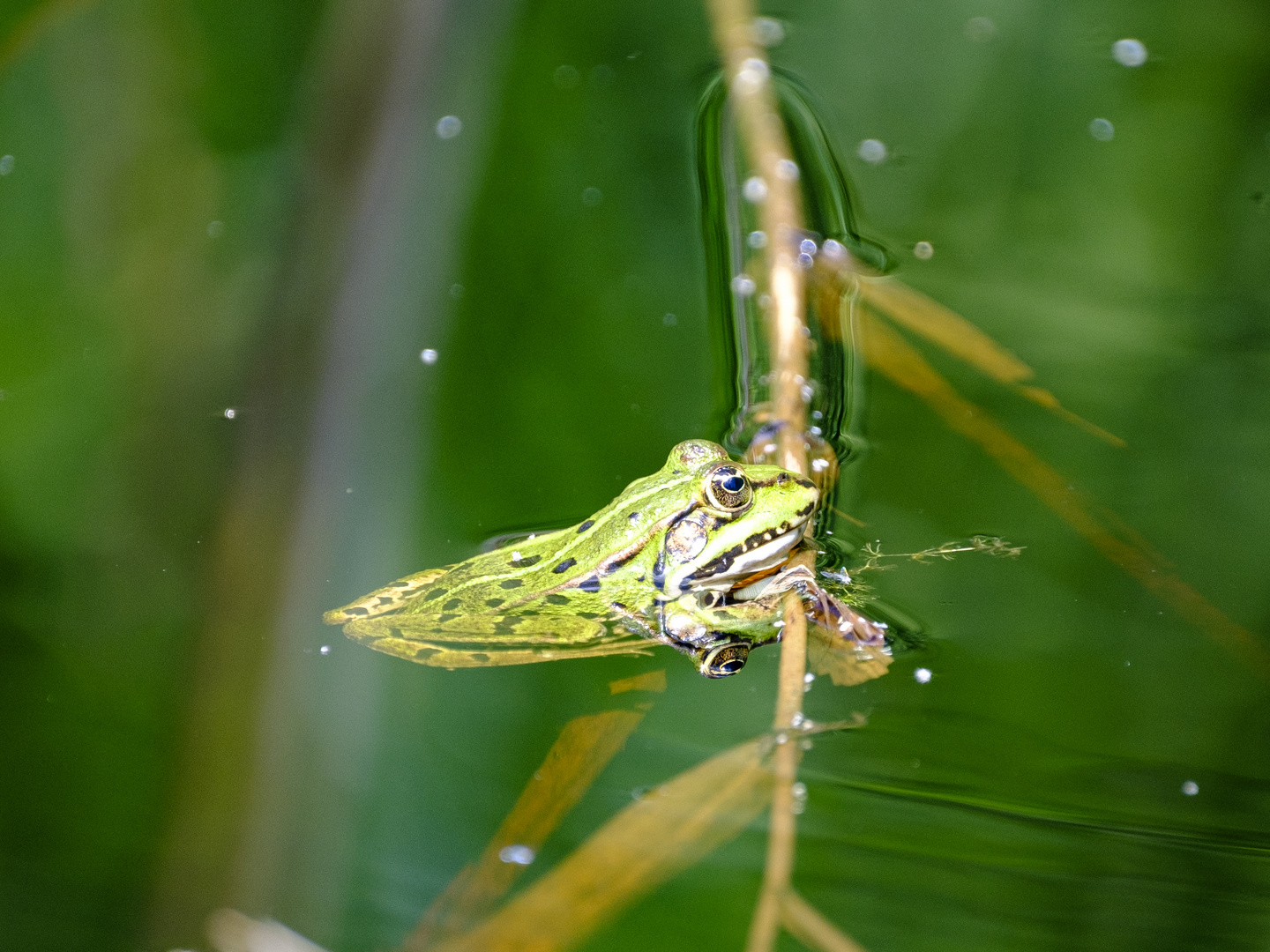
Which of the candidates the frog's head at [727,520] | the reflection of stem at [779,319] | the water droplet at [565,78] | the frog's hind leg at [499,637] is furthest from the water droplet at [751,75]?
the frog's hind leg at [499,637]

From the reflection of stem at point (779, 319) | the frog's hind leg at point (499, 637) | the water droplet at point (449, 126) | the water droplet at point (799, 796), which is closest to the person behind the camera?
the reflection of stem at point (779, 319)

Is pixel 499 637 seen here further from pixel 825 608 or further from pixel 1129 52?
pixel 1129 52

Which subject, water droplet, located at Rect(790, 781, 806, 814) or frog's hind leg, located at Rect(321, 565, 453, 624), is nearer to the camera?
water droplet, located at Rect(790, 781, 806, 814)

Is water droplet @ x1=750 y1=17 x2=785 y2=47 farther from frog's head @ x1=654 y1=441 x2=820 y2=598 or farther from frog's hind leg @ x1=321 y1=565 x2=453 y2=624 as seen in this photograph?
frog's hind leg @ x1=321 y1=565 x2=453 y2=624

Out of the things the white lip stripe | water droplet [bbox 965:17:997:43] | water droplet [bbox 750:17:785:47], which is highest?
water droplet [bbox 965:17:997:43]

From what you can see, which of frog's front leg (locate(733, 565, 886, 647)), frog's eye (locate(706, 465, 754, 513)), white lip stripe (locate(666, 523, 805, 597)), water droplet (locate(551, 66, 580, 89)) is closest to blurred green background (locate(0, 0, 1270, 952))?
water droplet (locate(551, 66, 580, 89))

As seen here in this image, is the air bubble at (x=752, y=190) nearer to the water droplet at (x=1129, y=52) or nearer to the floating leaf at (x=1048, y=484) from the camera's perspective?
the floating leaf at (x=1048, y=484)

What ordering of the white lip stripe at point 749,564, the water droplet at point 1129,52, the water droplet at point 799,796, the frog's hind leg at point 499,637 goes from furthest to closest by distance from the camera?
the water droplet at point 1129,52 < the frog's hind leg at point 499,637 < the white lip stripe at point 749,564 < the water droplet at point 799,796
